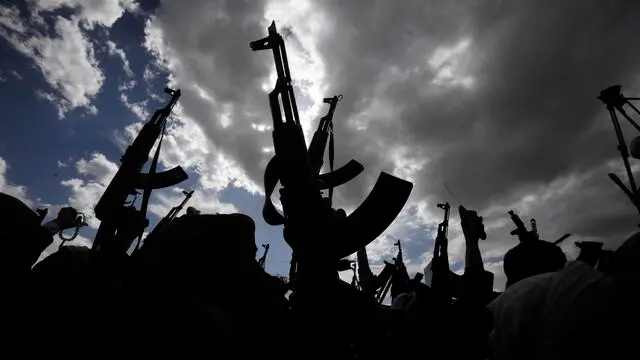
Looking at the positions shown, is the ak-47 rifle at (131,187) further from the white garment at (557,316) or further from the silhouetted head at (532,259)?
the silhouetted head at (532,259)

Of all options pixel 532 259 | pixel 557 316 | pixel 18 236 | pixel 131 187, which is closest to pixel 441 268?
pixel 532 259

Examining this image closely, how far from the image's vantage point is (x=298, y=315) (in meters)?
2.20

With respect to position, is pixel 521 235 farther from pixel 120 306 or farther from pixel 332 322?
pixel 120 306

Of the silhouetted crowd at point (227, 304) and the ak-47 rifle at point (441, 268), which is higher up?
the ak-47 rifle at point (441, 268)

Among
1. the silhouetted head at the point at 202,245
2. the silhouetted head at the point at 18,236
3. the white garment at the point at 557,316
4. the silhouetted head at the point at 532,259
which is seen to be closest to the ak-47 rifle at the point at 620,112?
the silhouetted head at the point at 532,259

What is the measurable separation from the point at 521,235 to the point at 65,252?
622 centimetres

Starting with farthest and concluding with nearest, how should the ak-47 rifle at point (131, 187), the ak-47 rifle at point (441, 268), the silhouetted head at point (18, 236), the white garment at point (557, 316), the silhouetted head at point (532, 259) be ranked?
1. the ak-47 rifle at point (441, 268)
2. the ak-47 rifle at point (131, 187)
3. the silhouetted head at point (532, 259)
4. the silhouetted head at point (18, 236)
5. the white garment at point (557, 316)

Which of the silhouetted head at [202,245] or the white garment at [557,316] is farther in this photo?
the silhouetted head at [202,245]

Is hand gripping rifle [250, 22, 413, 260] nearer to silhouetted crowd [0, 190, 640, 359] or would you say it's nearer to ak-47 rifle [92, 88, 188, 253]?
silhouetted crowd [0, 190, 640, 359]

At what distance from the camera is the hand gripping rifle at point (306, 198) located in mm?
2518

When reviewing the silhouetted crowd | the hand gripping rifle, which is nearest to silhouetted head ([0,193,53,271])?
the silhouetted crowd

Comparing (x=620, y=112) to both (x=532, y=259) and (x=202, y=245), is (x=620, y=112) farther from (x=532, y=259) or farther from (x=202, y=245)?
(x=202, y=245)

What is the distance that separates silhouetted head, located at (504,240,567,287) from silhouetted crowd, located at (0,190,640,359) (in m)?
0.55

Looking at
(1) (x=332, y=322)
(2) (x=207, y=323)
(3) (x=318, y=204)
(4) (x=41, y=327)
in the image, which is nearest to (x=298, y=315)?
(1) (x=332, y=322)
